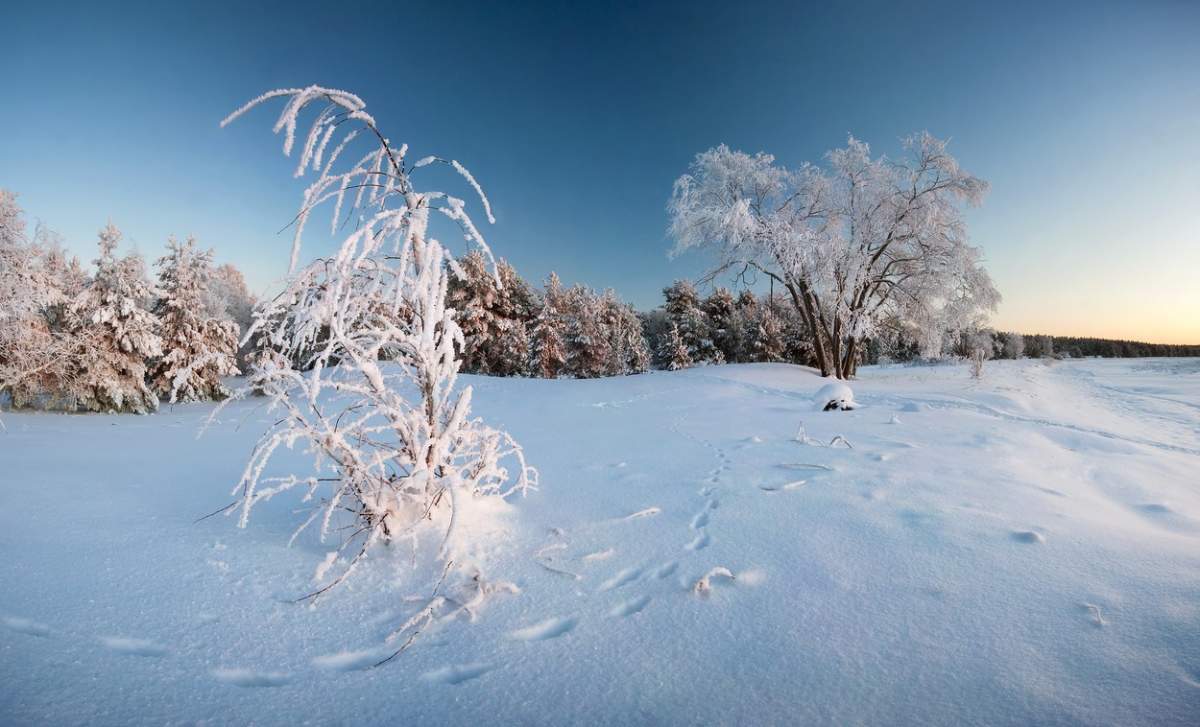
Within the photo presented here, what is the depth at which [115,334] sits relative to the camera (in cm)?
1282

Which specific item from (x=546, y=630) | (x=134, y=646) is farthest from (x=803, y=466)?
(x=134, y=646)

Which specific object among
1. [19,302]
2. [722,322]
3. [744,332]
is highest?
[722,322]

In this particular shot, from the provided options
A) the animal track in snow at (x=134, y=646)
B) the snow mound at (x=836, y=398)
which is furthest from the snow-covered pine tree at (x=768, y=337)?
the animal track in snow at (x=134, y=646)

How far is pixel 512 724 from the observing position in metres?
1.36

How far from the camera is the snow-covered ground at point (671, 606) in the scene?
140 centimetres

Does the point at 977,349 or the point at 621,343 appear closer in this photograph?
the point at 977,349

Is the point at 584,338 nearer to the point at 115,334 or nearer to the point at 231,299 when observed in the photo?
the point at 115,334

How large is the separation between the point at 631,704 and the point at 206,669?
1.43 metres

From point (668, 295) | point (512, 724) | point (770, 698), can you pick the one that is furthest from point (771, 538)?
point (668, 295)

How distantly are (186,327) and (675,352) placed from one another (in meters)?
24.8

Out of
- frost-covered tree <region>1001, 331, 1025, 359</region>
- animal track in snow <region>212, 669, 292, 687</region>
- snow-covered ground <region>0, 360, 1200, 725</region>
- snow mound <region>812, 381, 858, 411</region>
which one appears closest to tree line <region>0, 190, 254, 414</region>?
snow-covered ground <region>0, 360, 1200, 725</region>

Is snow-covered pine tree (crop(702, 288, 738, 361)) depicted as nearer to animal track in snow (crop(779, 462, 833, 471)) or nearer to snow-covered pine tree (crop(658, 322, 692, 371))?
snow-covered pine tree (crop(658, 322, 692, 371))

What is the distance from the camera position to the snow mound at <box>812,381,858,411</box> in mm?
6922

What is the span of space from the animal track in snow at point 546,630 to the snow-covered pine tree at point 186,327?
57.5 feet
